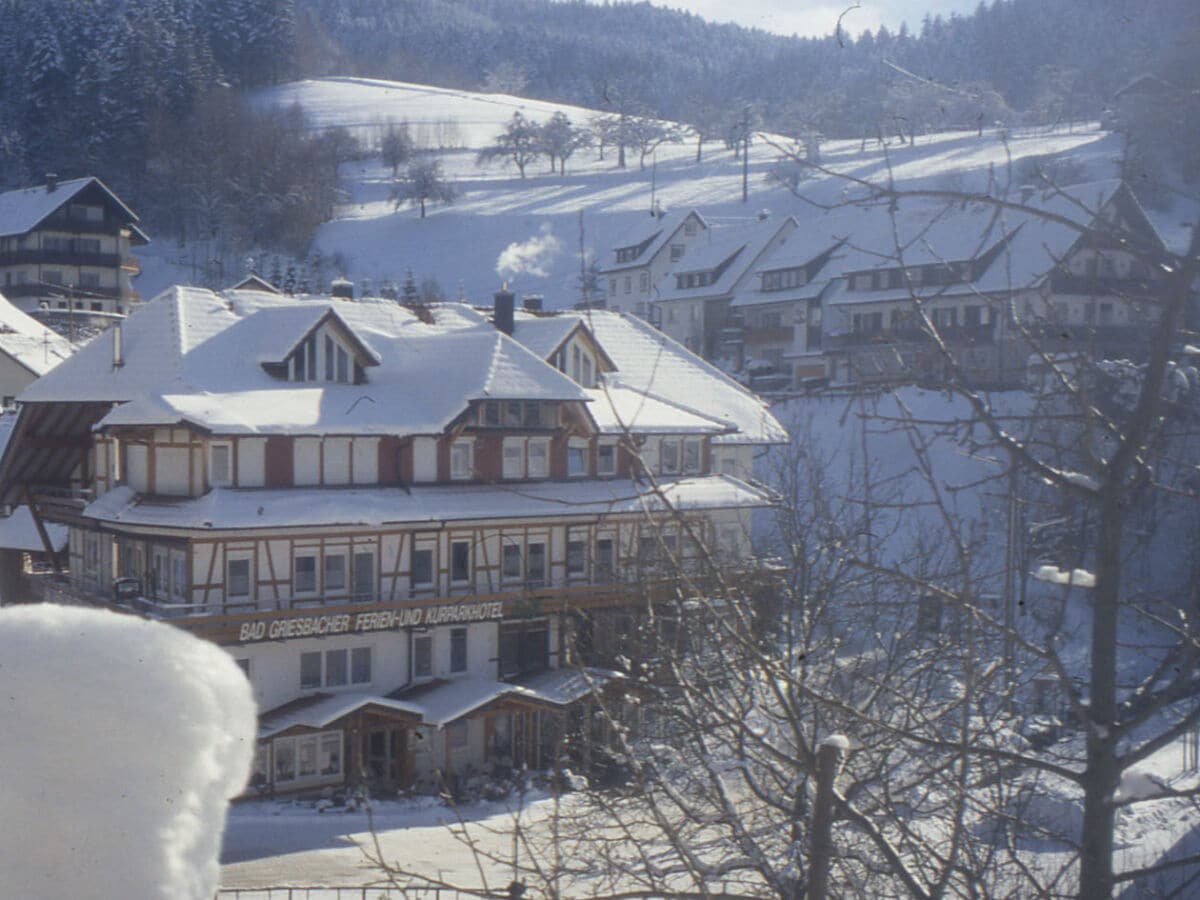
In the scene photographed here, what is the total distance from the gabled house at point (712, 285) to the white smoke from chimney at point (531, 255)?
15.6m

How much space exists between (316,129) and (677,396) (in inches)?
2894

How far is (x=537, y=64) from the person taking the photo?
437ft

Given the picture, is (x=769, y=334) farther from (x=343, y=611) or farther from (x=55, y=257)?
(x=55, y=257)

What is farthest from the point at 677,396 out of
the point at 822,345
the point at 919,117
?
the point at 919,117

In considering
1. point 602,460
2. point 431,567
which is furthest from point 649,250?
point 431,567

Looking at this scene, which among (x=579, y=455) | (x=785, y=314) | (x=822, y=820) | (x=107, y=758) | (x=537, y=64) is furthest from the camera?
(x=537, y=64)

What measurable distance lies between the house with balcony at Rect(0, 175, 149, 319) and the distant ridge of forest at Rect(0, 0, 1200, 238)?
1770cm

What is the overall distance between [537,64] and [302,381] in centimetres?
11638

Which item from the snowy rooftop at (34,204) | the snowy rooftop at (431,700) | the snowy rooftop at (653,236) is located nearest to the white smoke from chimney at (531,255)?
the snowy rooftop at (653,236)

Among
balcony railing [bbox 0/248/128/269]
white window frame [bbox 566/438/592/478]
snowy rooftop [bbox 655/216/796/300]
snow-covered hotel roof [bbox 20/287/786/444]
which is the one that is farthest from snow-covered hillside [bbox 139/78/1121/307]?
white window frame [bbox 566/438/592/478]

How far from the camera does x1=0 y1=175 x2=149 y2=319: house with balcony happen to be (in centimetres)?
5572

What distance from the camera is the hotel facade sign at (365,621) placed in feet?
70.0

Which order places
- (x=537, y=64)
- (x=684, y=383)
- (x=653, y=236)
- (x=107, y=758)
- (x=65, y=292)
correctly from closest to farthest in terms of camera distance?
1. (x=107, y=758)
2. (x=684, y=383)
3. (x=65, y=292)
4. (x=653, y=236)
5. (x=537, y=64)

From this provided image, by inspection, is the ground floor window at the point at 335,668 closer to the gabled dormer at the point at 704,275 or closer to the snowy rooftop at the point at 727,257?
the snowy rooftop at the point at 727,257
